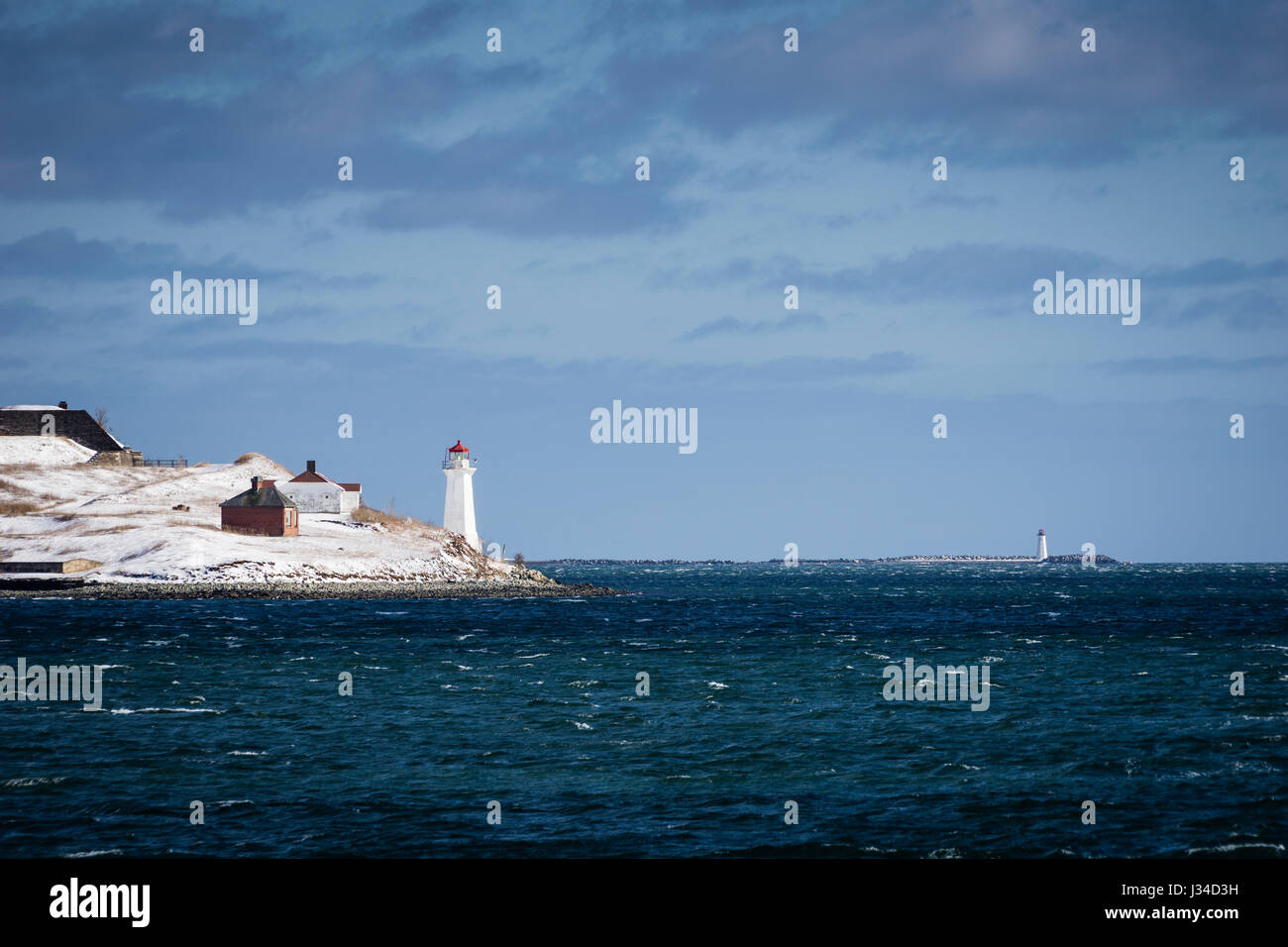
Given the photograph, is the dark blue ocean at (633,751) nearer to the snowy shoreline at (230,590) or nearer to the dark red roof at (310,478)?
the snowy shoreline at (230,590)

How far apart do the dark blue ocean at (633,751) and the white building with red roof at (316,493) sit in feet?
205

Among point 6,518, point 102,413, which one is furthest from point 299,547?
point 102,413

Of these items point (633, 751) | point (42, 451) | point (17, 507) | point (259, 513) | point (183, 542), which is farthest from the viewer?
point (42, 451)

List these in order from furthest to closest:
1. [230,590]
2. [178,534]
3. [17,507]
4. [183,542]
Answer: [17,507]
[178,534]
[183,542]
[230,590]

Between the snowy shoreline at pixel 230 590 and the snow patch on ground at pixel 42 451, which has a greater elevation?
the snow patch on ground at pixel 42 451

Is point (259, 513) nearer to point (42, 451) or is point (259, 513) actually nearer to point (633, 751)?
point (42, 451)

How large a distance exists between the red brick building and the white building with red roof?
11.0 m

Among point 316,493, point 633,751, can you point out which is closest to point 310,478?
point 316,493

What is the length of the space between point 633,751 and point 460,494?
309ft

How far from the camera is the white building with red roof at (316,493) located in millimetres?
122000

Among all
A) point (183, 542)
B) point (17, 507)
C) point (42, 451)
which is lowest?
point (183, 542)

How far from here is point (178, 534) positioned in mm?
103188

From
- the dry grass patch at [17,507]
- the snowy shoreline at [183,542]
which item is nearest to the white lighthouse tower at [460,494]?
the snowy shoreline at [183,542]
